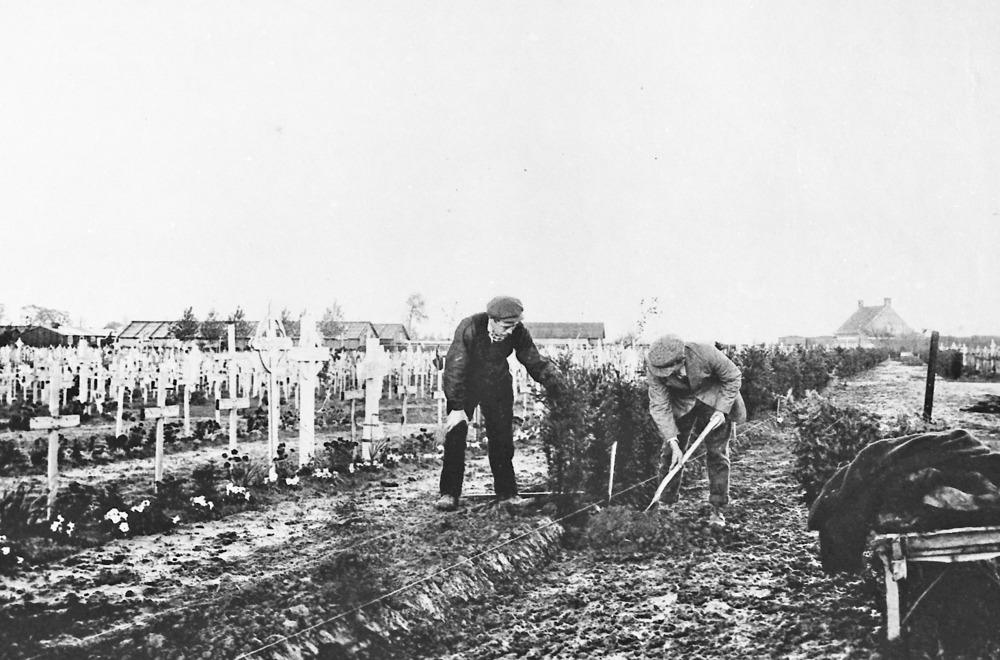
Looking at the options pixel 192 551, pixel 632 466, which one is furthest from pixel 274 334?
pixel 632 466

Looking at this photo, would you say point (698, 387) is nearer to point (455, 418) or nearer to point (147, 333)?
point (455, 418)

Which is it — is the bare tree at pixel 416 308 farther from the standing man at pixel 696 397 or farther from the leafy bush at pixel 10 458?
the leafy bush at pixel 10 458

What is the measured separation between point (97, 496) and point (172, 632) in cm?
359

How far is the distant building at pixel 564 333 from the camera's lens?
7340 millimetres

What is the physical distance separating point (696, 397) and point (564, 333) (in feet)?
5.17

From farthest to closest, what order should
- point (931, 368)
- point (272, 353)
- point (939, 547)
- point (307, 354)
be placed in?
point (272, 353), point (307, 354), point (931, 368), point (939, 547)

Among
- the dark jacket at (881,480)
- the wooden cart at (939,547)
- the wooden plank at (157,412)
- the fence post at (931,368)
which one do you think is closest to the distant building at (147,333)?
the wooden plank at (157,412)

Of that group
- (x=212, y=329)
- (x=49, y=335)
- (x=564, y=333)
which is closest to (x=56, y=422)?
(x=564, y=333)

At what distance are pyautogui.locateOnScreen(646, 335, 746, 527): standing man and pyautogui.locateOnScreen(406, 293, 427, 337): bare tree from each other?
89.1 inches

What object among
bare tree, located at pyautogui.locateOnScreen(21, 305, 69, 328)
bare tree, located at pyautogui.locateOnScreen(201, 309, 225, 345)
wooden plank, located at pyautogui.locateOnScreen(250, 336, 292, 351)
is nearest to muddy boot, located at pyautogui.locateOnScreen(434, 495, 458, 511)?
wooden plank, located at pyautogui.locateOnScreen(250, 336, 292, 351)

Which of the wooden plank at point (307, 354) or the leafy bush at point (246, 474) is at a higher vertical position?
the wooden plank at point (307, 354)

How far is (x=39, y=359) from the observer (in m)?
21.6

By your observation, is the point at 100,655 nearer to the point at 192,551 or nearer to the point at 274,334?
the point at 192,551

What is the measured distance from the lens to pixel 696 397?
6.63 meters
